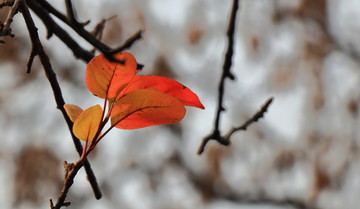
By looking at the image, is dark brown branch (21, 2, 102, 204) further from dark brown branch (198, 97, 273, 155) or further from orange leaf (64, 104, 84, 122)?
dark brown branch (198, 97, 273, 155)

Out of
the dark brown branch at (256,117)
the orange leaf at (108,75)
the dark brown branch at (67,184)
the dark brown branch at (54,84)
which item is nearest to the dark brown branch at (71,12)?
the dark brown branch at (54,84)

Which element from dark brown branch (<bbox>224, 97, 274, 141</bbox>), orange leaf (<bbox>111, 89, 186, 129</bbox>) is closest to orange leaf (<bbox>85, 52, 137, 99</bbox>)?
orange leaf (<bbox>111, 89, 186, 129</bbox>)

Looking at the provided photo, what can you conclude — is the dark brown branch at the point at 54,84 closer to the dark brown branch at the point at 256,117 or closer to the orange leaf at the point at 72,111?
the orange leaf at the point at 72,111

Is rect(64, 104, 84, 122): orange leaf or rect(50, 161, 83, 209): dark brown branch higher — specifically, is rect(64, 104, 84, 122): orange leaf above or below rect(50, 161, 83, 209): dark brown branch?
above

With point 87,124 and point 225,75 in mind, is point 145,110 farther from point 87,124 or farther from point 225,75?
point 225,75

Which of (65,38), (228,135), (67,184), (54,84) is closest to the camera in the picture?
(67,184)

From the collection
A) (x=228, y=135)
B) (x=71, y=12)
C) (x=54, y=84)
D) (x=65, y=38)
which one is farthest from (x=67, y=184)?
(x=228, y=135)
